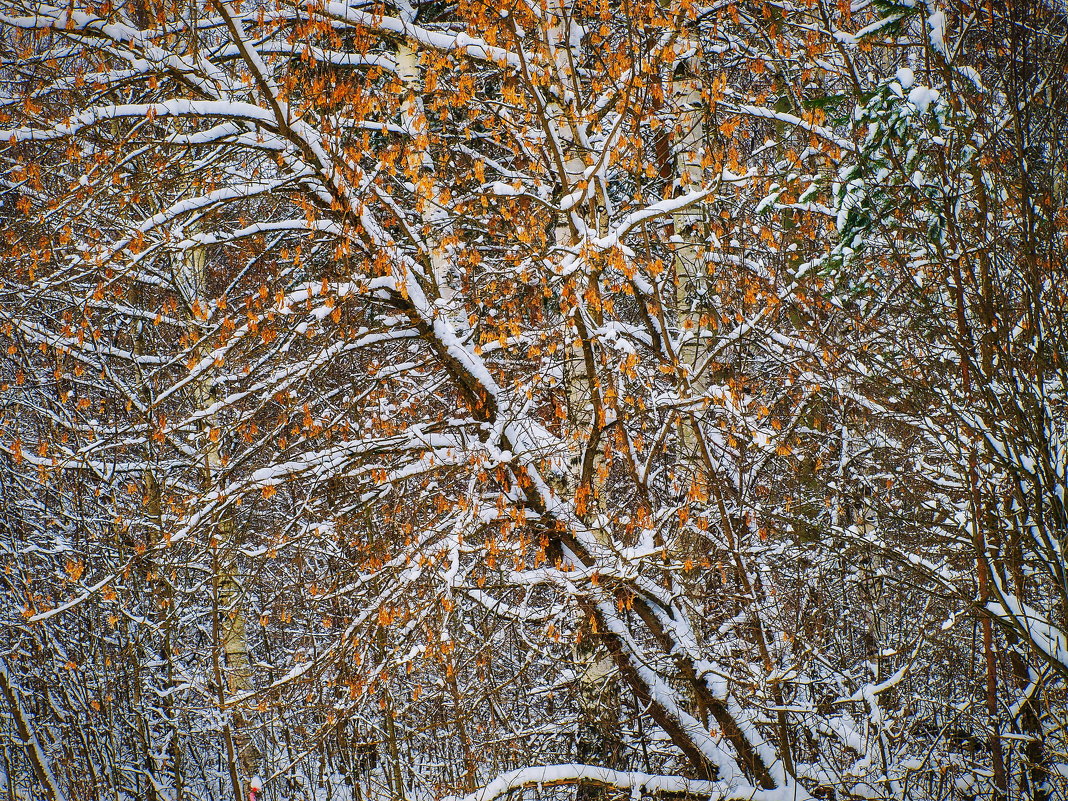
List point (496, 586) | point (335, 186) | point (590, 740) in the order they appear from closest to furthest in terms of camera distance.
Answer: point (335, 186) < point (496, 586) < point (590, 740)

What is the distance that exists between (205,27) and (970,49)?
4372mm

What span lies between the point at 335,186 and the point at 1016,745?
476 cm

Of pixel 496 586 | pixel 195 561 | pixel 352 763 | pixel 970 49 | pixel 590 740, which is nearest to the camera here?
pixel 970 49

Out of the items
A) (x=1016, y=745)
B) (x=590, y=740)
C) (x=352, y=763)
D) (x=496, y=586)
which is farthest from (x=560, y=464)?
(x=352, y=763)

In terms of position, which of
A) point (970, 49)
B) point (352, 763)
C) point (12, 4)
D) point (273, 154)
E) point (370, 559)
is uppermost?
point (12, 4)

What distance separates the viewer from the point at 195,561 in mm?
7180

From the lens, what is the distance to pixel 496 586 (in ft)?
15.7

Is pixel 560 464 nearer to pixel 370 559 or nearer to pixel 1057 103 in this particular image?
pixel 370 559

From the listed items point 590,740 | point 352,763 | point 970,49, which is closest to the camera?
point 970,49

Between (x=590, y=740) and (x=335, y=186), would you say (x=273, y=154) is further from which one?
A: (x=590, y=740)

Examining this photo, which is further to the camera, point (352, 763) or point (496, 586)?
point (352, 763)

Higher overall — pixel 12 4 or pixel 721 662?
pixel 12 4

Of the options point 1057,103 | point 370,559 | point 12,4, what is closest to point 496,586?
point 370,559

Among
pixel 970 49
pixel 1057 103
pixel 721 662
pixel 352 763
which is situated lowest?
pixel 352 763
